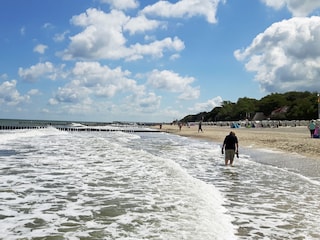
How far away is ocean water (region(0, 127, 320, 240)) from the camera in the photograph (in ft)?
23.5

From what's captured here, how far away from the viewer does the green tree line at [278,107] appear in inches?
4114

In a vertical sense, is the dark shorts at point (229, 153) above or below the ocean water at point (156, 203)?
above

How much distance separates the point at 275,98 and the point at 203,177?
136186mm

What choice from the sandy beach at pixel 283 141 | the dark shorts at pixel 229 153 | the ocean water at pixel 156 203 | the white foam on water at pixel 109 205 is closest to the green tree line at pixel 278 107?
the sandy beach at pixel 283 141

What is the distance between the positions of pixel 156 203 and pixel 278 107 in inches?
5400

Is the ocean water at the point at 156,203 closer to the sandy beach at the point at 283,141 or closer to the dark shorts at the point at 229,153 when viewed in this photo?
the dark shorts at the point at 229,153

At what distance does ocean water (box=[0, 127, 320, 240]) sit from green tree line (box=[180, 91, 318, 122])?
9348cm

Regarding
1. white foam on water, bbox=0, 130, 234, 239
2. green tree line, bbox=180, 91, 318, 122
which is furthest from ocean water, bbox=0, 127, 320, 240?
green tree line, bbox=180, 91, 318, 122

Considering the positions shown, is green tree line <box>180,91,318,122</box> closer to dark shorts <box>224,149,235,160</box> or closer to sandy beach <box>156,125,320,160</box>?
sandy beach <box>156,125,320,160</box>

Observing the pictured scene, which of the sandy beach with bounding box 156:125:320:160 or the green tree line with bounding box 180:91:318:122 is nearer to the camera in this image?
the sandy beach with bounding box 156:125:320:160

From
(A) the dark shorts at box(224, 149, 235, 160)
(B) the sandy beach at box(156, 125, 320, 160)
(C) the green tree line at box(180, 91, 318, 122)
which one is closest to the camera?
(A) the dark shorts at box(224, 149, 235, 160)

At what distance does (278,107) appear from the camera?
138375 millimetres

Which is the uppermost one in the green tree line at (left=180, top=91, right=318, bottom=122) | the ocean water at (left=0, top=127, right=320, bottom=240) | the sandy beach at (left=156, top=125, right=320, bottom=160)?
the green tree line at (left=180, top=91, right=318, bottom=122)

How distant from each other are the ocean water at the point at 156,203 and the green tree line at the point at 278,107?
93.5 meters
